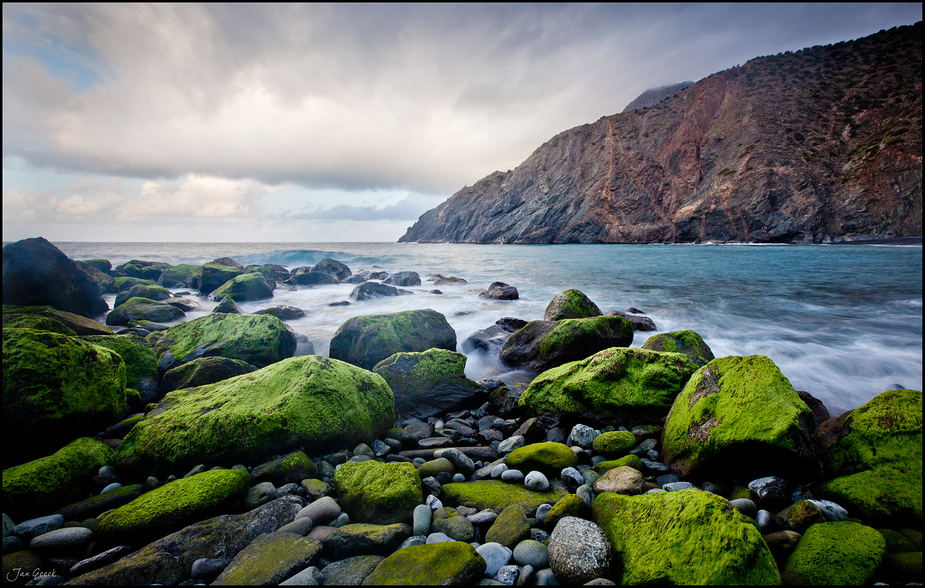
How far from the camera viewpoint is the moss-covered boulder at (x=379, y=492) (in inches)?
98.4

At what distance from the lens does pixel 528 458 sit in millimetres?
3133

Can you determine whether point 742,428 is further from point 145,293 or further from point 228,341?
point 145,293

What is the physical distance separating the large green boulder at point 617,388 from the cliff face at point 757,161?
43984mm

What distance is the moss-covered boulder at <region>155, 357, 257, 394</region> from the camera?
479 centimetres

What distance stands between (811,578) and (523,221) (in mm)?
79349

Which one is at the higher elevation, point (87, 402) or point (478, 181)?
point (478, 181)

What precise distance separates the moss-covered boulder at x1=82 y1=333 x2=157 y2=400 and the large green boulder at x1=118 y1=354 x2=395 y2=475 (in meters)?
1.77

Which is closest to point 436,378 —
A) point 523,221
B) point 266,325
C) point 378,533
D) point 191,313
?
point 378,533

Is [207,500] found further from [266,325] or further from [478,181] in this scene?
[478,181]

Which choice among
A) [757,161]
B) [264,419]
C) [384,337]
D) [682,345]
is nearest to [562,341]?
[682,345]

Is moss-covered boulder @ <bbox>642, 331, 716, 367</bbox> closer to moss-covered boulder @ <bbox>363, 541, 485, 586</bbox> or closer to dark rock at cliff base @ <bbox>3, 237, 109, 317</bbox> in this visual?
moss-covered boulder @ <bbox>363, 541, 485, 586</bbox>

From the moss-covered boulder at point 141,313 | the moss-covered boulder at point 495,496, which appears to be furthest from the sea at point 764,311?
the moss-covered boulder at point 495,496

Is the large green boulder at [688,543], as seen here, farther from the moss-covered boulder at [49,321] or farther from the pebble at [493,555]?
the moss-covered boulder at [49,321]

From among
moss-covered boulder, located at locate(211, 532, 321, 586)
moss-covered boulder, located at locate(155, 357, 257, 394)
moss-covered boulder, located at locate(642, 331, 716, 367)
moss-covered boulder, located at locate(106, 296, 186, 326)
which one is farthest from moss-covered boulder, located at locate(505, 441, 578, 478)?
moss-covered boulder, located at locate(106, 296, 186, 326)
